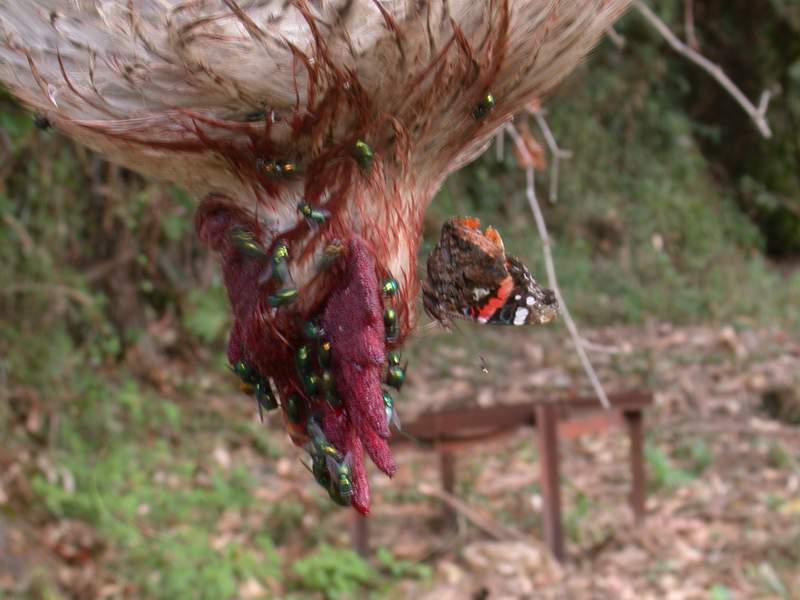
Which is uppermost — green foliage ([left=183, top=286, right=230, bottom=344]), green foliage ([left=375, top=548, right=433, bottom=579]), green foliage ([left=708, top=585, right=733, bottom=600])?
green foliage ([left=183, top=286, right=230, bottom=344])

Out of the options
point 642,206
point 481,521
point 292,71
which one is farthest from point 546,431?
point 642,206

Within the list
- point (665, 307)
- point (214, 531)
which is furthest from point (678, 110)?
point (214, 531)

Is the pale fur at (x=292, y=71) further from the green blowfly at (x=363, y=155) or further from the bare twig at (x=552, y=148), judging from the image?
the bare twig at (x=552, y=148)

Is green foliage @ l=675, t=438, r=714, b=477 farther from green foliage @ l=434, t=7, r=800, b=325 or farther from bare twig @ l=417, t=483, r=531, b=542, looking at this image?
green foliage @ l=434, t=7, r=800, b=325

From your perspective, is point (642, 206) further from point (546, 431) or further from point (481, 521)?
point (481, 521)

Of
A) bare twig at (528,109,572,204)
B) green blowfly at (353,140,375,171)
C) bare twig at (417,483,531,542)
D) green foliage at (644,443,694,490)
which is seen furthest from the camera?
green foliage at (644,443,694,490)

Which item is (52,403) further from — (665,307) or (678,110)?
(678,110)

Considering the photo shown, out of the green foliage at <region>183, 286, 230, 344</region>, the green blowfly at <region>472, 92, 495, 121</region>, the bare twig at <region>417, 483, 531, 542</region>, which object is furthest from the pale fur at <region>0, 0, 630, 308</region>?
the green foliage at <region>183, 286, 230, 344</region>

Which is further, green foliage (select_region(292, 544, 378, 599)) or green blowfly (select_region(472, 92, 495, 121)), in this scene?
green foliage (select_region(292, 544, 378, 599))

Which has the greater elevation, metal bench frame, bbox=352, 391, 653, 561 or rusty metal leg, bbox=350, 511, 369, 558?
metal bench frame, bbox=352, 391, 653, 561
